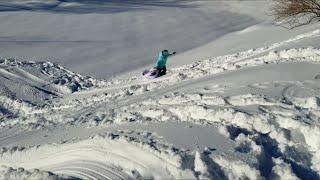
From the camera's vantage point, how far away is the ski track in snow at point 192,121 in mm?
6852

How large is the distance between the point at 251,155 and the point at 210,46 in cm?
1239

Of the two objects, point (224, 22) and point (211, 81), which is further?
point (224, 22)

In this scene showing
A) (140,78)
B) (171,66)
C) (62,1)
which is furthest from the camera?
(62,1)

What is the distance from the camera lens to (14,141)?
9.64 meters

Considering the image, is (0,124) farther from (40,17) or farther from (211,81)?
(40,17)

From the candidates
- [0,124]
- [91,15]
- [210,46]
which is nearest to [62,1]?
[91,15]

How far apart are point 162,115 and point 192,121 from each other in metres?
0.80

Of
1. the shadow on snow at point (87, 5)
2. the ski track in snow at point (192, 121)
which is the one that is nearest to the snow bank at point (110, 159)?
the ski track in snow at point (192, 121)

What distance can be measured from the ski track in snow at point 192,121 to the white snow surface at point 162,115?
17 millimetres

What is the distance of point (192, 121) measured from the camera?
27.8ft

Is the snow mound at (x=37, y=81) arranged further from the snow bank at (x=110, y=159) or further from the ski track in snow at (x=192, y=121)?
the snow bank at (x=110, y=159)

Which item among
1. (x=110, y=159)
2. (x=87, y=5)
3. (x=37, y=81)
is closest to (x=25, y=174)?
(x=110, y=159)

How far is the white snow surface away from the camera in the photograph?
6.96 m

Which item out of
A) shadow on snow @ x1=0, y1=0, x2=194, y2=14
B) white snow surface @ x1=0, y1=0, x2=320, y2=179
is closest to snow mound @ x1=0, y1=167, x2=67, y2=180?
white snow surface @ x1=0, y1=0, x2=320, y2=179
